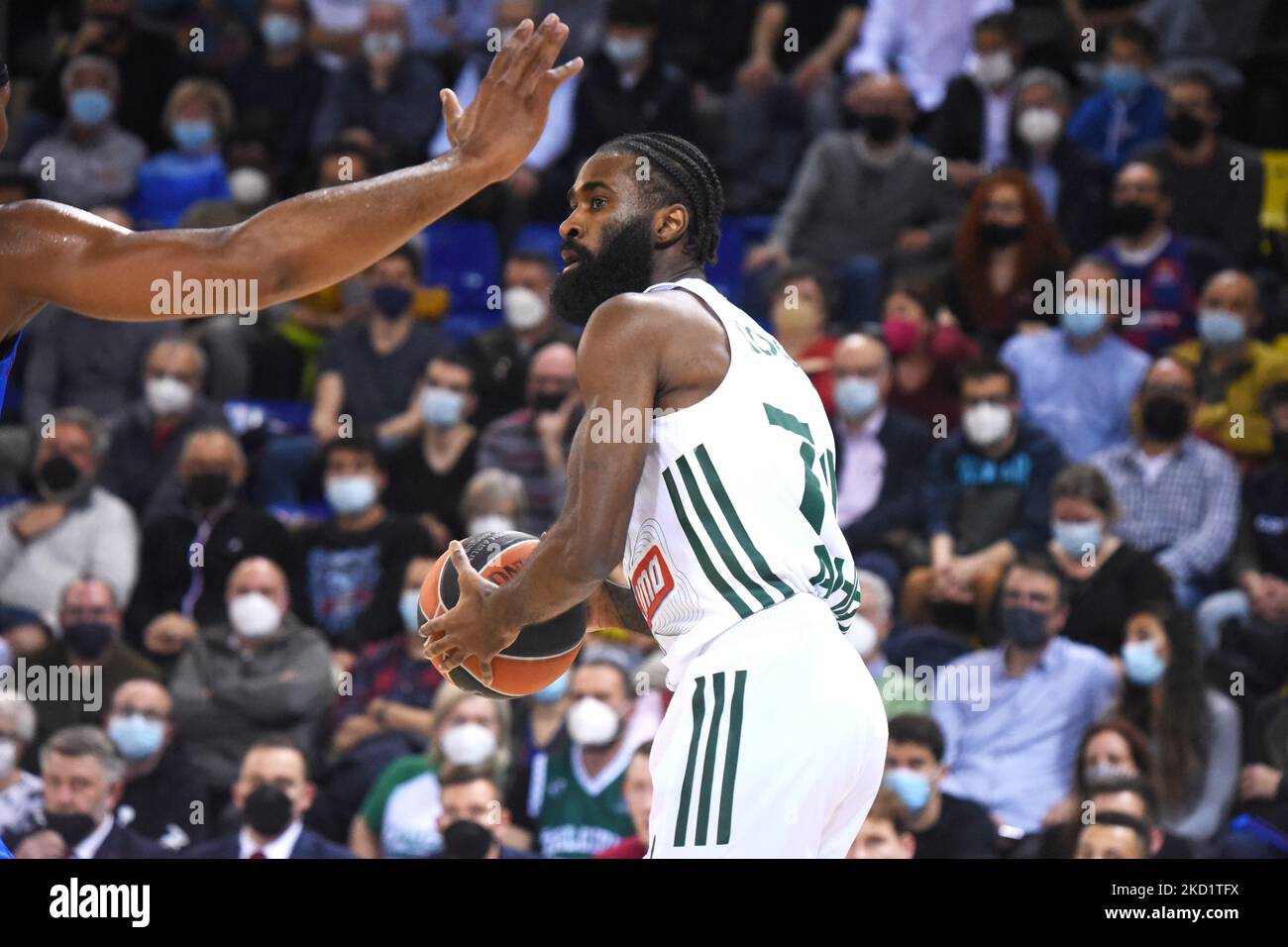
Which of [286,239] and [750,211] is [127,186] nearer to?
[750,211]

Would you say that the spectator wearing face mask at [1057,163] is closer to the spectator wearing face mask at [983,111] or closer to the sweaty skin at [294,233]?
the spectator wearing face mask at [983,111]

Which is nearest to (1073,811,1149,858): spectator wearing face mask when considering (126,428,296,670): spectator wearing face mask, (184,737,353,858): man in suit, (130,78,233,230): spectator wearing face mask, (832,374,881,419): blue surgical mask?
(832,374,881,419): blue surgical mask

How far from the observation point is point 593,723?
24.7 ft

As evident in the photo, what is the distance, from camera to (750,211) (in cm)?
1063

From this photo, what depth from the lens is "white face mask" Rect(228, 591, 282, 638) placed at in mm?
8305

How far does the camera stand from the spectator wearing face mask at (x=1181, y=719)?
7359 mm

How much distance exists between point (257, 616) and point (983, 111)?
4.88 m

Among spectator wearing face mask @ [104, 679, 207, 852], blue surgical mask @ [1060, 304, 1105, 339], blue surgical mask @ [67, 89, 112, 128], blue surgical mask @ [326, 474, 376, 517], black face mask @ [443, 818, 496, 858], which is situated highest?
blue surgical mask @ [67, 89, 112, 128]

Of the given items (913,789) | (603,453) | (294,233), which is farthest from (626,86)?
(294,233)

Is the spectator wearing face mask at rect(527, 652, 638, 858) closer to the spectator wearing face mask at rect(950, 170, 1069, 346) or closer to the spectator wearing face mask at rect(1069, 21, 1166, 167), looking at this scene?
the spectator wearing face mask at rect(950, 170, 1069, 346)

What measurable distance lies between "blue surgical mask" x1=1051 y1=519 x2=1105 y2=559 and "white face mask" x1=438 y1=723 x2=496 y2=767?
259 centimetres

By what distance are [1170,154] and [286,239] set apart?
7250mm

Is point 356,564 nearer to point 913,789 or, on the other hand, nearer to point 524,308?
point 524,308

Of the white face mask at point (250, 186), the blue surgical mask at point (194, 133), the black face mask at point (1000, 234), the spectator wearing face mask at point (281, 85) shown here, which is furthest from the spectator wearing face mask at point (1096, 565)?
the blue surgical mask at point (194, 133)
